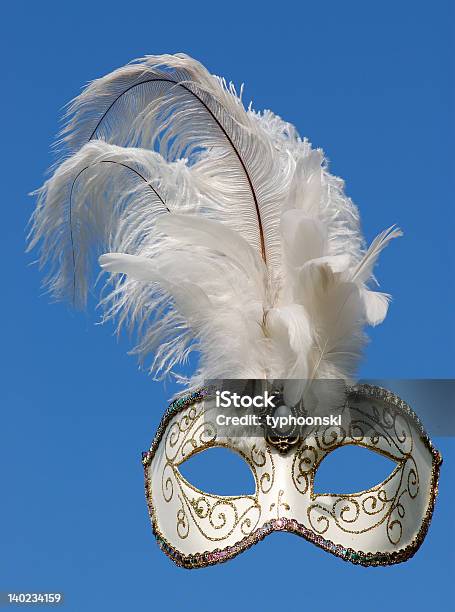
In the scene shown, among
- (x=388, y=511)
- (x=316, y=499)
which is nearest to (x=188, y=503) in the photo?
(x=316, y=499)

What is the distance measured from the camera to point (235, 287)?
469cm

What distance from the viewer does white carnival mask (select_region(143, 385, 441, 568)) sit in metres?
4.56

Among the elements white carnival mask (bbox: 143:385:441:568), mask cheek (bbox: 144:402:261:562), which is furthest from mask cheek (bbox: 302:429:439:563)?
mask cheek (bbox: 144:402:261:562)

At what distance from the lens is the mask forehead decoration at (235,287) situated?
181 inches

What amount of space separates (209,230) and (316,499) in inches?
38.8

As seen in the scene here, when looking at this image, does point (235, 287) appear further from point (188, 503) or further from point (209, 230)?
point (188, 503)

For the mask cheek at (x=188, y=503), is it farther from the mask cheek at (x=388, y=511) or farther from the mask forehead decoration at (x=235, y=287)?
the mask cheek at (x=388, y=511)

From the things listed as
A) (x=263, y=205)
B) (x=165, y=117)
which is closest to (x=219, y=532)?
(x=263, y=205)

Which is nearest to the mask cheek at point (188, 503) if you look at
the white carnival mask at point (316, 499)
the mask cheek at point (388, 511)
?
the white carnival mask at point (316, 499)

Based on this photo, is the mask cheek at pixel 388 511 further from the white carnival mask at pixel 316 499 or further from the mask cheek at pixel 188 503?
the mask cheek at pixel 188 503

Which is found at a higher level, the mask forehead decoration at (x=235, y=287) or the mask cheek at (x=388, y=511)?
the mask forehead decoration at (x=235, y=287)

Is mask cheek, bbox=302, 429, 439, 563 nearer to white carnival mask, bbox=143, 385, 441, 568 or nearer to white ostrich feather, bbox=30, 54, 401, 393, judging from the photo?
white carnival mask, bbox=143, 385, 441, 568

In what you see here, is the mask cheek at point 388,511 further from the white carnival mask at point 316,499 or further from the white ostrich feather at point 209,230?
the white ostrich feather at point 209,230

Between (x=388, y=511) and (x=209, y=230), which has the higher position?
(x=209, y=230)
